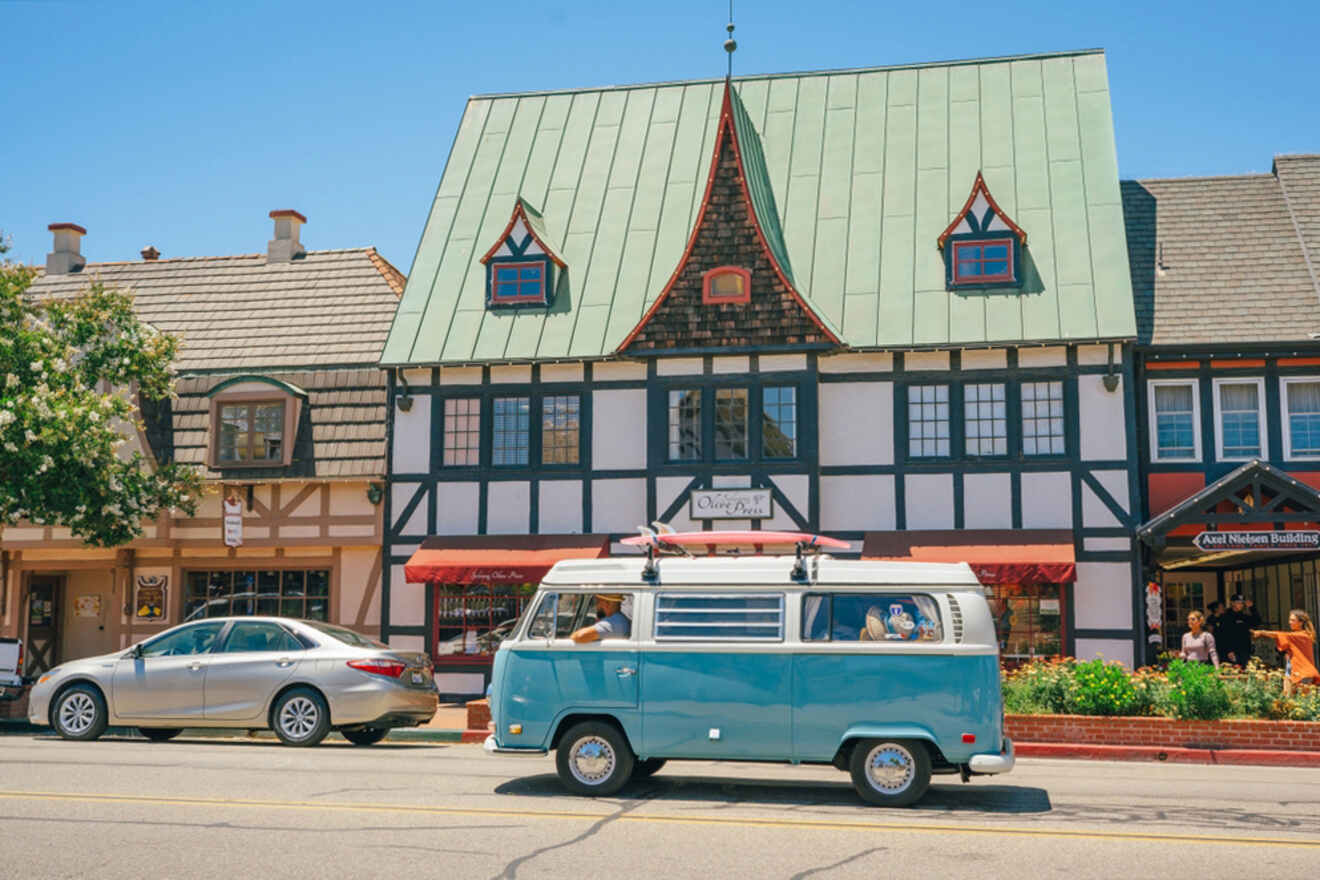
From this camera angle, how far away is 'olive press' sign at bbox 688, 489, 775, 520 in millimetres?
22859

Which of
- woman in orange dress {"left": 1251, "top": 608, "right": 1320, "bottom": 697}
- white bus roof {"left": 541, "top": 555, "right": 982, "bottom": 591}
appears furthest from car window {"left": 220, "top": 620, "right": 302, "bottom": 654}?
woman in orange dress {"left": 1251, "top": 608, "right": 1320, "bottom": 697}

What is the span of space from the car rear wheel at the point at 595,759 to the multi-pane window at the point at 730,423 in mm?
11862

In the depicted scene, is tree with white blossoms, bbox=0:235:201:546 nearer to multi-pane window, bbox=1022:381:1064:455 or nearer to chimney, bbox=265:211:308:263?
chimney, bbox=265:211:308:263

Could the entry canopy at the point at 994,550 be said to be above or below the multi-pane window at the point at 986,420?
below

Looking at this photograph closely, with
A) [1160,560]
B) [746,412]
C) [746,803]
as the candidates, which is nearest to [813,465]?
[746,412]

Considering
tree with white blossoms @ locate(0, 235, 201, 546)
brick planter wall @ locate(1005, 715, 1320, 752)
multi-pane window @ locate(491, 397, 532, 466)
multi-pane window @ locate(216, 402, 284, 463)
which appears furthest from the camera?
multi-pane window @ locate(216, 402, 284, 463)

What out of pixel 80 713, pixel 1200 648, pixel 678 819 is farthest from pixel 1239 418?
pixel 80 713

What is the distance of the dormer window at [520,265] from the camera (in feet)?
82.5

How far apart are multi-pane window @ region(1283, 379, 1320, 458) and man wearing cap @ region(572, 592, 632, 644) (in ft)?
49.6

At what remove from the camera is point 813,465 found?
22.7m

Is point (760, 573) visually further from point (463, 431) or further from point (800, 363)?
point (463, 431)

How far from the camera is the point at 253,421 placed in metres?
25.3

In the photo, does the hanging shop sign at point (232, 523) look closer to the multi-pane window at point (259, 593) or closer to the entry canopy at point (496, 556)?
the multi-pane window at point (259, 593)

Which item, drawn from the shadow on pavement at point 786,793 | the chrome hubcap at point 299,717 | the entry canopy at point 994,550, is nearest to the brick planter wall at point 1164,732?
the shadow on pavement at point 786,793
